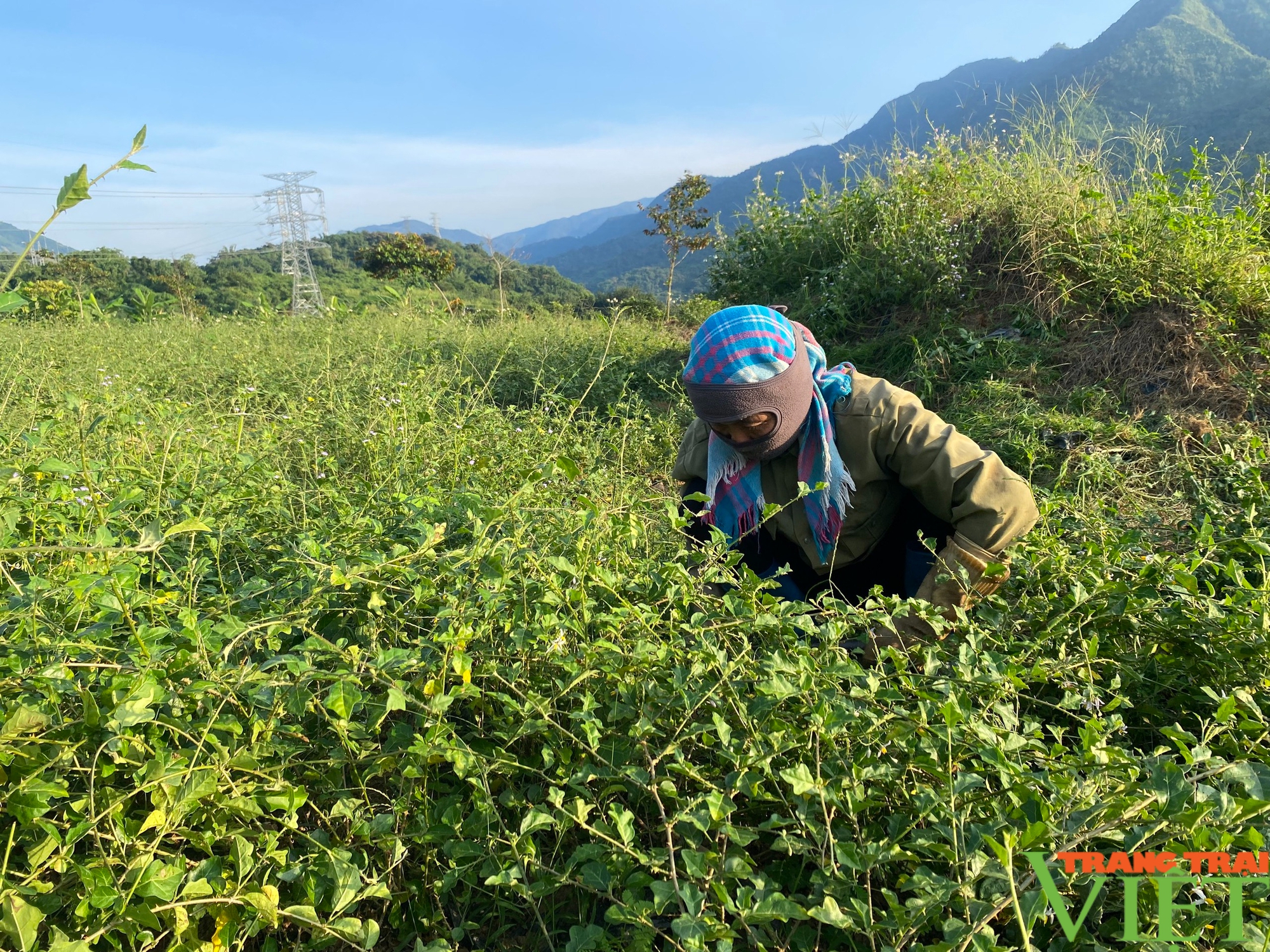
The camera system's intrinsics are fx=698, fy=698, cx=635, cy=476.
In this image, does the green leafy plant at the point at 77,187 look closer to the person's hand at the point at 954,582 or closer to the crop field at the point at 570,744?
the crop field at the point at 570,744

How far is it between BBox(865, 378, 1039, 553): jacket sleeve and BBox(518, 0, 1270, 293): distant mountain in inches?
194

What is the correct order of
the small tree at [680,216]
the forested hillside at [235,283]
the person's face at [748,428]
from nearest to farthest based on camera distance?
the person's face at [748,428] < the forested hillside at [235,283] < the small tree at [680,216]

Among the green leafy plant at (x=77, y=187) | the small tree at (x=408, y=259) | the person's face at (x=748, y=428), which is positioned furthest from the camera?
the small tree at (x=408, y=259)

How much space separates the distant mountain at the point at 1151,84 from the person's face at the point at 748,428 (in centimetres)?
522

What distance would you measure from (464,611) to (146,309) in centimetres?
1281

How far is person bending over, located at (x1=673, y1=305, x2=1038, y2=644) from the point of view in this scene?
1957mm

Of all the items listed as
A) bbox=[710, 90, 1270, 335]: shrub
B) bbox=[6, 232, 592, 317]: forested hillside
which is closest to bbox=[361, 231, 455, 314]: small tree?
bbox=[6, 232, 592, 317]: forested hillside

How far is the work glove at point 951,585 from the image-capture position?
6.00 ft

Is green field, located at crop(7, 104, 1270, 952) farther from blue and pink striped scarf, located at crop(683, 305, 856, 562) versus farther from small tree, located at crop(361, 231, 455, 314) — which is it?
small tree, located at crop(361, 231, 455, 314)

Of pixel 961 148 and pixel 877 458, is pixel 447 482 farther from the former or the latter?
pixel 961 148

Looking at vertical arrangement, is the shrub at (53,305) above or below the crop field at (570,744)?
above

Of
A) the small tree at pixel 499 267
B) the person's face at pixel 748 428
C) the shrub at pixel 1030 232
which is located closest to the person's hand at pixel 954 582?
the person's face at pixel 748 428

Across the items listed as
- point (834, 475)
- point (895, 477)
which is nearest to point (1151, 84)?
point (895, 477)

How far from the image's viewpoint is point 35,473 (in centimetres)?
203
